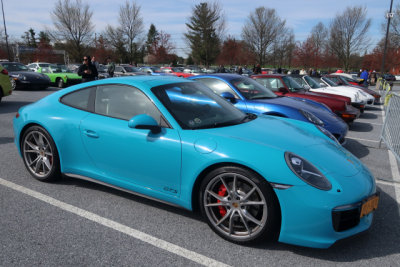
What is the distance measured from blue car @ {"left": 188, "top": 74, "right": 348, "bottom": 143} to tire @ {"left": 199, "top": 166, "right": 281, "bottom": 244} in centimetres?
308

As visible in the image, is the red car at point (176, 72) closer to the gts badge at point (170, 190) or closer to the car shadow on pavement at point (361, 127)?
the car shadow on pavement at point (361, 127)

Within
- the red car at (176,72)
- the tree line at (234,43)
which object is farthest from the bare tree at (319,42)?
the red car at (176,72)

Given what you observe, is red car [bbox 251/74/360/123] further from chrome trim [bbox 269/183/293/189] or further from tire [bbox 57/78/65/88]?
tire [bbox 57/78/65/88]

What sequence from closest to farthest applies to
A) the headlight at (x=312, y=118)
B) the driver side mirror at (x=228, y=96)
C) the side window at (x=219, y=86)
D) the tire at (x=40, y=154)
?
1. the tire at (x=40, y=154)
2. the headlight at (x=312, y=118)
3. the driver side mirror at (x=228, y=96)
4. the side window at (x=219, y=86)

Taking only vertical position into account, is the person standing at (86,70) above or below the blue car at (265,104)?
above

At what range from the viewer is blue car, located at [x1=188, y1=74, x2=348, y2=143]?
17.8ft

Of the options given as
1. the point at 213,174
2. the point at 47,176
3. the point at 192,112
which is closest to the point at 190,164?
the point at 213,174

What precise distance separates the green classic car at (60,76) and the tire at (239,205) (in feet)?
52.9

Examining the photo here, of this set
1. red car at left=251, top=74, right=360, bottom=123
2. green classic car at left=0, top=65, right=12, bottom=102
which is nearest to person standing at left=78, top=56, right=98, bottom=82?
green classic car at left=0, top=65, right=12, bottom=102

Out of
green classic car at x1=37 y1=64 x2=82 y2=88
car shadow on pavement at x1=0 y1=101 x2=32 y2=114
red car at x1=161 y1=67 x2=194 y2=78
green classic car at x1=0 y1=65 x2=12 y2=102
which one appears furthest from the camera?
red car at x1=161 y1=67 x2=194 y2=78

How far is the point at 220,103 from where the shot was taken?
3.61 m

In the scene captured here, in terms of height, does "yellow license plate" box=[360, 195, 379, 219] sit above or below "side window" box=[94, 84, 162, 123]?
below

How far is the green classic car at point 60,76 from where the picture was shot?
16.9 metres

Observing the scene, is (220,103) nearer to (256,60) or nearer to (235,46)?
(256,60)
